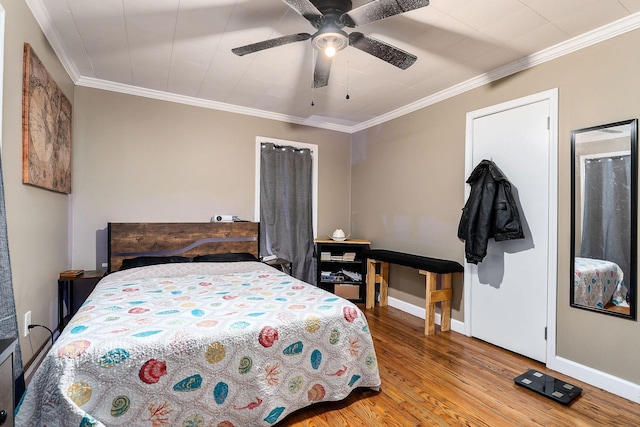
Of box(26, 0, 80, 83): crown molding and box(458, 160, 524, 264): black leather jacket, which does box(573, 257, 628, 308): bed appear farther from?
box(26, 0, 80, 83): crown molding

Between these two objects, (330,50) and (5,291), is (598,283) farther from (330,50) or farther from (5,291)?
(5,291)

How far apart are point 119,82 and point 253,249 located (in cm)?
228

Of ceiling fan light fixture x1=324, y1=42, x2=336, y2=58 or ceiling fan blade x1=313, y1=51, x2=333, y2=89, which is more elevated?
ceiling fan blade x1=313, y1=51, x2=333, y2=89

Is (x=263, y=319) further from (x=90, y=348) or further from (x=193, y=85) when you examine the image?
(x=193, y=85)

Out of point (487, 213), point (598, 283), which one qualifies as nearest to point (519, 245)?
point (487, 213)

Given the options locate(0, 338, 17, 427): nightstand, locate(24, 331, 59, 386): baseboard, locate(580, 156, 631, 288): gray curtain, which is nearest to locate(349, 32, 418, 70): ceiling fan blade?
locate(580, 156, 631, 288): gray curtain

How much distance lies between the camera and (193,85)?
340cm

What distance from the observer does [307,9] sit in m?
1.77

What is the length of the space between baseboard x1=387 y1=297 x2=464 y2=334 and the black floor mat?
87 cm

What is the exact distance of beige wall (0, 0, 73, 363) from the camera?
1837mm

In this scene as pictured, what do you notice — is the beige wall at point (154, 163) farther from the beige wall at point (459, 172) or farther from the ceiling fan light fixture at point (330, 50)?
the ceiling fan light fixture at point (330, 50)

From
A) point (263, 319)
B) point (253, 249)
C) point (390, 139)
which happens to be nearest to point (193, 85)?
point (253, 249)

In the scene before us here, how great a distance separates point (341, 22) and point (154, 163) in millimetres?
2683

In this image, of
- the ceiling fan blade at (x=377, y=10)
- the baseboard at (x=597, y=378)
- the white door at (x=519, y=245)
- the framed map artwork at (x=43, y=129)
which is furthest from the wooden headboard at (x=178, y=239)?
the baseboard at (x=597, y=378)
